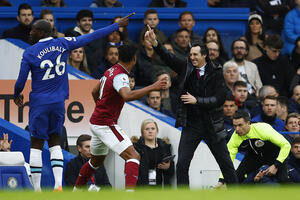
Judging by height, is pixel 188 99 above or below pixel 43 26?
below

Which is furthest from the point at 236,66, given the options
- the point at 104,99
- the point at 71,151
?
the point at 104,99

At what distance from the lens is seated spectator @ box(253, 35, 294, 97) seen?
1639 cm

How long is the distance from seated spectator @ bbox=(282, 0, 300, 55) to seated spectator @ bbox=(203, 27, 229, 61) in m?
1.83

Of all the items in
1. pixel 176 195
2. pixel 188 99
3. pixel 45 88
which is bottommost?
pixel 176 195

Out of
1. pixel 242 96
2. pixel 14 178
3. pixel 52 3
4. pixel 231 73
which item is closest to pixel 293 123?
pixel 242 96

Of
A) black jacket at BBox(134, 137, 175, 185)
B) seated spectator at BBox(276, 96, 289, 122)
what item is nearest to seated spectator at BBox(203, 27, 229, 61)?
seated spectator at BBox(276, 96, 289, 122)

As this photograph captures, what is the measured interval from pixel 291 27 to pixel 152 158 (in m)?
5.66

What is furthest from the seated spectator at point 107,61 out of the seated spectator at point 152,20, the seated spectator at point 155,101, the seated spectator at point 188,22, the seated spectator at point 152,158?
the seated spectator at point 152,158

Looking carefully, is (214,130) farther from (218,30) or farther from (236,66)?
(218,30)

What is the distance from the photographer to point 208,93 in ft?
38.3

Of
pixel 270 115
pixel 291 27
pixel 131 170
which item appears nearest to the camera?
pixel 131 170

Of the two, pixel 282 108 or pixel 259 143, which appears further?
pixel 282 108

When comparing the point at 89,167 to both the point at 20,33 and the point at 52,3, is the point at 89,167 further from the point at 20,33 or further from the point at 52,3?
the point at 52,3

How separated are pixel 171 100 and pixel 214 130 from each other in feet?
12.0
